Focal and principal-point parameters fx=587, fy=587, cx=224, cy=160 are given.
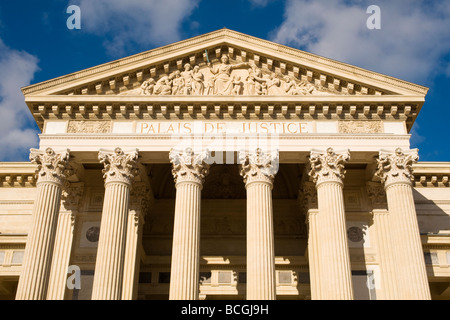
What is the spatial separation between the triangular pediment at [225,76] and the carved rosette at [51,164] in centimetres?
305

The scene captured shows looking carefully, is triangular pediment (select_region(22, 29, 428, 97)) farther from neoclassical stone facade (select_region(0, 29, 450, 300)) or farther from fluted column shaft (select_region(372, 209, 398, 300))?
fluted column shaft (select_region(372, 209, 398, 300))

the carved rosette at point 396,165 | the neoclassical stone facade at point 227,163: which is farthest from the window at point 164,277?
the carved rosette at point 396,165

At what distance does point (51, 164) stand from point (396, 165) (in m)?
15.6

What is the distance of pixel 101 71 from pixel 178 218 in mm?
8319

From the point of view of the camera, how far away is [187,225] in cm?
2494

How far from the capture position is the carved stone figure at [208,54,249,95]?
2834 centimetres

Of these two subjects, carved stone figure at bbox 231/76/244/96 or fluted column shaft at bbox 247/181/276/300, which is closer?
fluted column shaft at bbox 247/181/276/300

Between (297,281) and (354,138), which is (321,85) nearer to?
(354,138)

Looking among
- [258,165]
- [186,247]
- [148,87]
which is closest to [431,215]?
[258,165]

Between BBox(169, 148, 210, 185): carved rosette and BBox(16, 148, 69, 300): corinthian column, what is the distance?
5.01 meters

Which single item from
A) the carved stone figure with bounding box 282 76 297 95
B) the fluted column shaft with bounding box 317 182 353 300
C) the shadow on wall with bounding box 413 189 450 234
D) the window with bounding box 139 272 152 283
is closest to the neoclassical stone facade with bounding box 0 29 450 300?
the fluted column shaft with bounding box 317 182 353 300

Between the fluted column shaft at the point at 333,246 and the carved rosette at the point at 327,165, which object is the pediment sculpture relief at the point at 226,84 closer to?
the carved rosette at the point at 327,165

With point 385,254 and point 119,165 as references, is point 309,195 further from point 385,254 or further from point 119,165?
point 119,165
